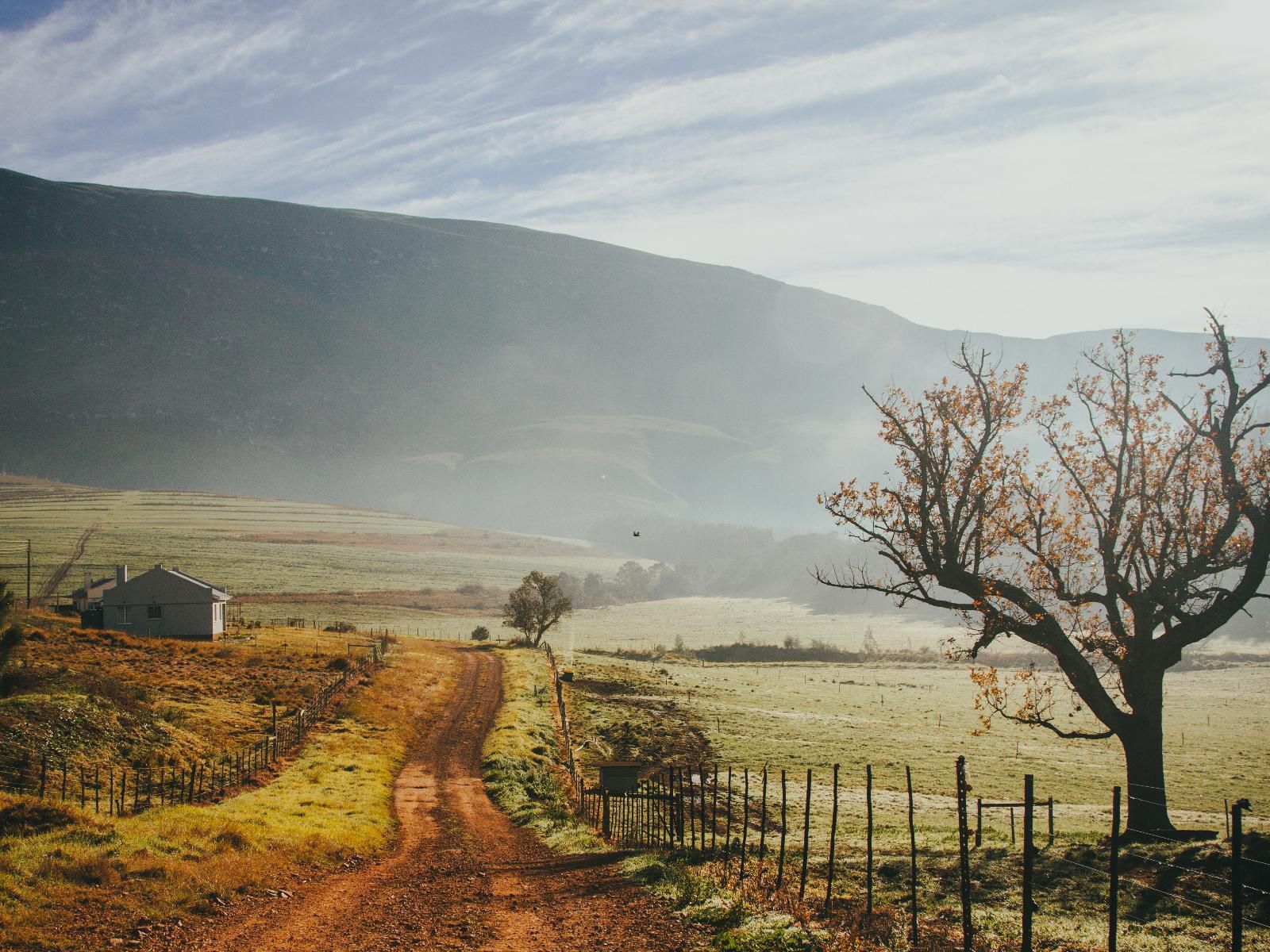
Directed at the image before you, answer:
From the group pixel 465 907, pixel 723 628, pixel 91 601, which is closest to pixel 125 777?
pixel 465 907

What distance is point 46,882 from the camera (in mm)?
15656

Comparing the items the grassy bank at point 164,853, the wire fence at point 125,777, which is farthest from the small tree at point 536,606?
the grassy bank at point 164,853

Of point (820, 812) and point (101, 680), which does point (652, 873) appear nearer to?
point (820, 812)

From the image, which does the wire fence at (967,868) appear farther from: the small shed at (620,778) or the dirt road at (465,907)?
the dirt road at (465,907)

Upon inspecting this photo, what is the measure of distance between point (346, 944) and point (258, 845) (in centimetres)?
794

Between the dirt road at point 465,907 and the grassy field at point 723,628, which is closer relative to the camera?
the dirt road at point 465,907

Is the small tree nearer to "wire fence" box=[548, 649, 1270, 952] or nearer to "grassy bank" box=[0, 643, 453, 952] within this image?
"grassy bank" box=[0, 643, 453, 952]

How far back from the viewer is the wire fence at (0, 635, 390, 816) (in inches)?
1076

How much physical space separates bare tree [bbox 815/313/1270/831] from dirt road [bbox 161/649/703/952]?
10.3m

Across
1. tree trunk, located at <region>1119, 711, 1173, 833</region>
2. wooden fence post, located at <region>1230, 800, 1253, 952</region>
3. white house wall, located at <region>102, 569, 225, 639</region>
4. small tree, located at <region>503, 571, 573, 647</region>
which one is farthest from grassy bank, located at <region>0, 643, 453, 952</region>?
small tree, located at <region>503, 571, 573, 647</region>

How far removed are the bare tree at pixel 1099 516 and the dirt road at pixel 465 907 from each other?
10326 mm

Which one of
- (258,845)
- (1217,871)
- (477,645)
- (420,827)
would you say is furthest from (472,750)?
(477,645)

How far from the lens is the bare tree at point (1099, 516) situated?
955 inches

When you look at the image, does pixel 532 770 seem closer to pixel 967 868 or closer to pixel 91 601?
pixel 967 868
